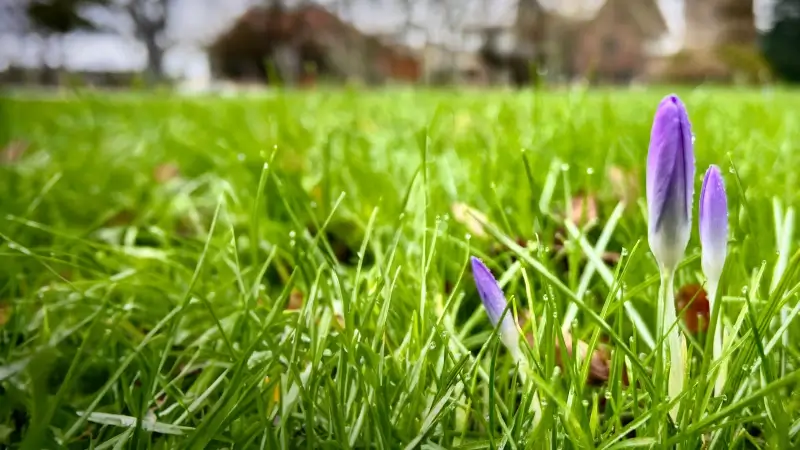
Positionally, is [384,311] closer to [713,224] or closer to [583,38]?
[713,224]

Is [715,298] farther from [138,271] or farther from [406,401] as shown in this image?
[138,271]

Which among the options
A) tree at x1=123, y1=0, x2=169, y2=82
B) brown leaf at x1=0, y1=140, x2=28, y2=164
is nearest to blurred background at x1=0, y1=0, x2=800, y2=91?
tree at x1=123, y1=0, x2=169, y2=82

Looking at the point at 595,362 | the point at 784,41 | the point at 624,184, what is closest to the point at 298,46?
the point at 784,41

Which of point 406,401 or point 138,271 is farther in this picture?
point 138,271

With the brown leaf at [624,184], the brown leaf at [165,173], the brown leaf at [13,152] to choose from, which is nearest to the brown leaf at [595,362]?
the brown leaf at [624,184]

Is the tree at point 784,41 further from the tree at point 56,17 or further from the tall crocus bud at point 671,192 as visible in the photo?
the tall crocus bud at point 671,192

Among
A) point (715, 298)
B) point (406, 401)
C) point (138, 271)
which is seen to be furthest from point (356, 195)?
point (715, 298)
